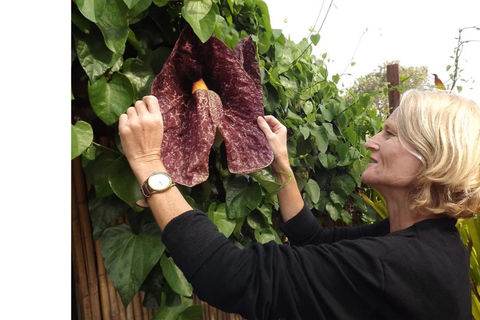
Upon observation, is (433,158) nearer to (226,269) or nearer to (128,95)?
Answer: (226,269)

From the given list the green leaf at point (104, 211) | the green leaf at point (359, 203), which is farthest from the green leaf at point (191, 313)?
the green leaf at point (359, 203)

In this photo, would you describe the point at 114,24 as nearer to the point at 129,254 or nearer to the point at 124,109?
the point at 124,109

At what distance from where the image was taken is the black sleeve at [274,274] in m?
0.70

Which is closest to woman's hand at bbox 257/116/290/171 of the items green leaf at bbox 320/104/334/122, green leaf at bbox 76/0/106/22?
green leaf at bbox 76/0/106/22

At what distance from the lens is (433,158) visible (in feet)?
2.91

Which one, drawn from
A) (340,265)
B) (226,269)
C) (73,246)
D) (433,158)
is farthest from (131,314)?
(433,158)

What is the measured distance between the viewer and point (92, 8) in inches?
26.2

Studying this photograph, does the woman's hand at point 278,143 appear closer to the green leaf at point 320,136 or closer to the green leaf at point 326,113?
the green leaf at point 320,136

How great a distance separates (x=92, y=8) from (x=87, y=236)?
1.53 feet

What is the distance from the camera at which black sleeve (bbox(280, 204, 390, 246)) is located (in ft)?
3.80

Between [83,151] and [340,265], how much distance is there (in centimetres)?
51

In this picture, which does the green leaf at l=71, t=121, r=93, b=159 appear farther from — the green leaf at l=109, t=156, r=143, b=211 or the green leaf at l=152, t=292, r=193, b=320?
the green leaf at l=152, t=292, r=193, b=320

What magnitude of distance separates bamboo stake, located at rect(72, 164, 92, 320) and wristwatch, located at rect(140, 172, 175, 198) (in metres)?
0.24
